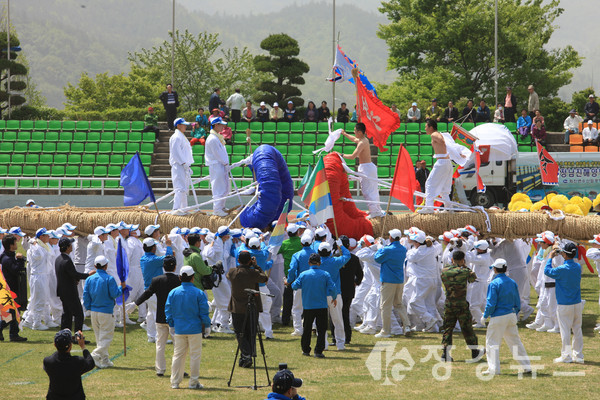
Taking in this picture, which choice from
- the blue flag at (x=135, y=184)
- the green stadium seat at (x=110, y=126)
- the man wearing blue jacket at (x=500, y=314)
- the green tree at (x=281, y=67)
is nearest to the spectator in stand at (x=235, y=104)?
the green stadium seat at (x=110, y=126)

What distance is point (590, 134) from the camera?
27.8 m

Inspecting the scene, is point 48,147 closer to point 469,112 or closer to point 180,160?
point 469,112

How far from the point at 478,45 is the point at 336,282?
3235 centimetres

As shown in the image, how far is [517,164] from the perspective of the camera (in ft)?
83.4

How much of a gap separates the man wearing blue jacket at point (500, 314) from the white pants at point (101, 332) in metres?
4.84

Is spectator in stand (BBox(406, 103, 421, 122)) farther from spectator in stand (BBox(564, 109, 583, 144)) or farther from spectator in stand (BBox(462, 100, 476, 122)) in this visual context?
spectator in stand (BBox(564, 109, 583, 144))

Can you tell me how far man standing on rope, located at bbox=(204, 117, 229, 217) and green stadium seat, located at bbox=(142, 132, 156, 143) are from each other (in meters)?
15.9

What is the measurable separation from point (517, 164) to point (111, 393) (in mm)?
18549

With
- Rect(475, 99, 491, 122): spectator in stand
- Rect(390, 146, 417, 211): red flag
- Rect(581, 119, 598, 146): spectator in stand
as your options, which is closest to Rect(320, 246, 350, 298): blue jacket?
Rect(390, 146, 417, 211): red flag

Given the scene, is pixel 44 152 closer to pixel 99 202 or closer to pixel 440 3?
pixel 99 202

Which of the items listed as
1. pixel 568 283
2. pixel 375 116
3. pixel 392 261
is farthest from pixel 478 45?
pixel 568 283

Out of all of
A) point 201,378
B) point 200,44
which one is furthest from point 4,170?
point 200,44

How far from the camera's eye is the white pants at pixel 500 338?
10320 millimetres

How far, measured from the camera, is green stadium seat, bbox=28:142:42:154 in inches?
1179
